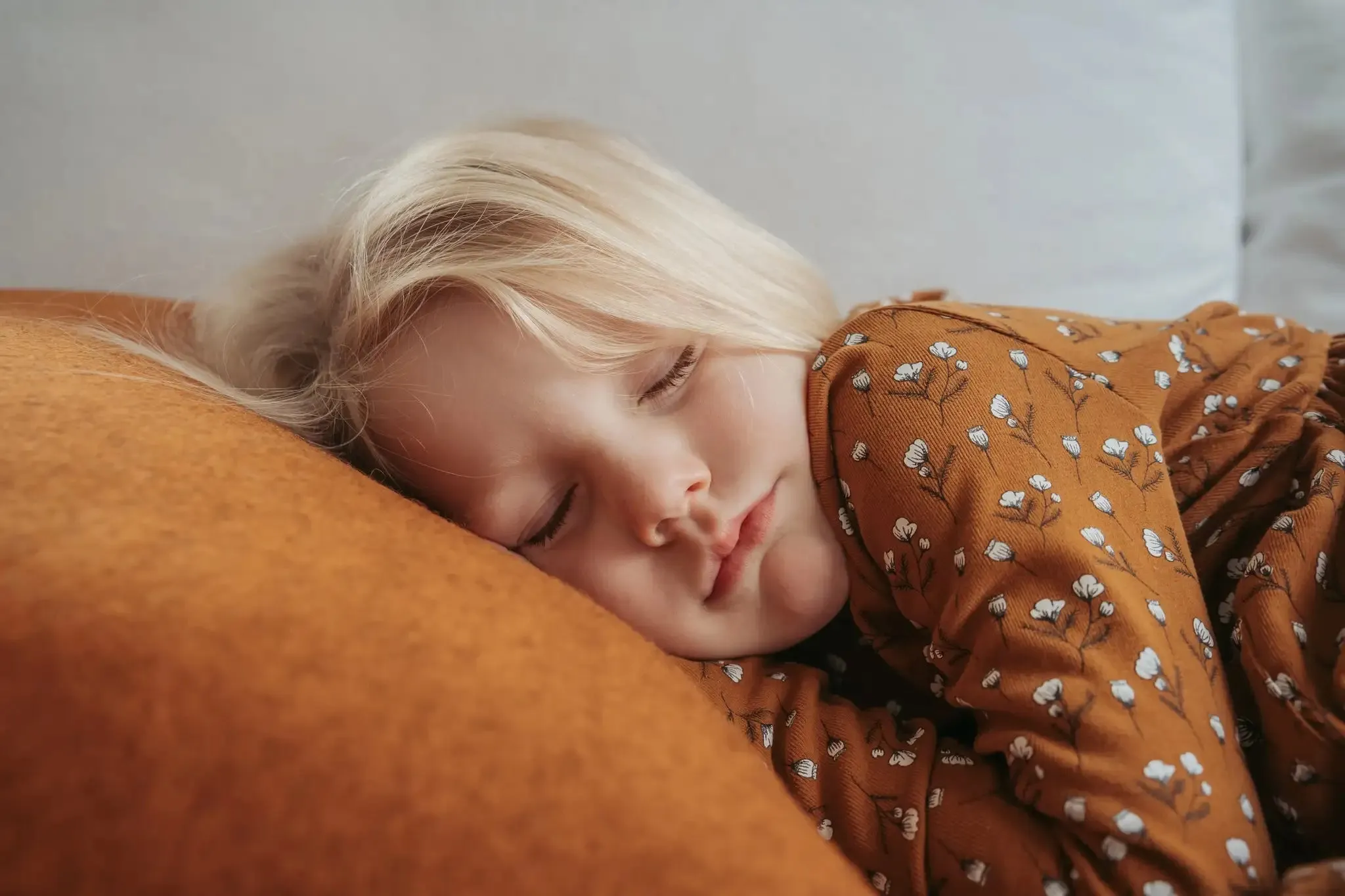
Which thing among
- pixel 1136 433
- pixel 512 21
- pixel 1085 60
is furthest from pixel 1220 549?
pixel 512 21

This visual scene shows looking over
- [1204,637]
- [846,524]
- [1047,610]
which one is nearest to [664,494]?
[846,524]

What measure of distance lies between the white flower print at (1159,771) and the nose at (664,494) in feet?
1.04

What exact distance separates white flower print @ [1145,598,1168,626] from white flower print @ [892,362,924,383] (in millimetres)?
217

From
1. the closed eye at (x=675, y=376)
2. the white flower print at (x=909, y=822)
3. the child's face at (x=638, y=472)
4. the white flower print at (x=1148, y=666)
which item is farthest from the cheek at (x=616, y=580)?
the white flower print at (x=1148, y=666)

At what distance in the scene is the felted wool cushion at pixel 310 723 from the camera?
0.29m

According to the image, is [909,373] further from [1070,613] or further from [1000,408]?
[1070,613]

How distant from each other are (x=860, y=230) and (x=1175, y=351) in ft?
1.28

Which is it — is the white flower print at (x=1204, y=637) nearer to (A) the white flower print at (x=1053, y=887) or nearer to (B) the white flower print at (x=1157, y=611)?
(B) the white flower print at (x=1157, y=611)

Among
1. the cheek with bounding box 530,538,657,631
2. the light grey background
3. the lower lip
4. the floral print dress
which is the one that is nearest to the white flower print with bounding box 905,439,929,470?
the floral print dress

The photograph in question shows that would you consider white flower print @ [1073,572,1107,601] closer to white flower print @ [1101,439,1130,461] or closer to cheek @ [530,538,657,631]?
white flower print @ [1101,439,1130,461]

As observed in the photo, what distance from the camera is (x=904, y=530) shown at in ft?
2.06

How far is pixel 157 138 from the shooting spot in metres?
0.98

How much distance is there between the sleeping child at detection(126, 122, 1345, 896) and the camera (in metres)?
0.53

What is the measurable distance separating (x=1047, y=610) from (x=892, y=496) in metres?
0.13
